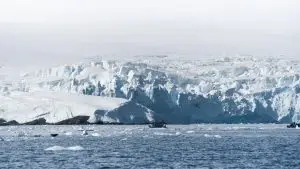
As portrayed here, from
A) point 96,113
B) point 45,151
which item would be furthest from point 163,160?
point 96,113

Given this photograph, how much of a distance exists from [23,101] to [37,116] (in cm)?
875

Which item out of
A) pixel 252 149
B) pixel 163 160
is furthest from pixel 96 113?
pixel 163 160

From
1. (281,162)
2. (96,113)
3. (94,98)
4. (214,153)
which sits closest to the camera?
(281,162)

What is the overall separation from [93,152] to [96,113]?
11955 cm

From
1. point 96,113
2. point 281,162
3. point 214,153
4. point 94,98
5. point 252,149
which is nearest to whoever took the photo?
point 281,162

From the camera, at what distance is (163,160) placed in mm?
52156

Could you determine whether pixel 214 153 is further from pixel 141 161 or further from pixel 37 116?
pixel 37 116

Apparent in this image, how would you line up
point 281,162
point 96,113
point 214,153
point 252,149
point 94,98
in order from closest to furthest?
1. point 281,162
2. point 214,153
3. point 252,149
4. point 96,113
5. point 94,98

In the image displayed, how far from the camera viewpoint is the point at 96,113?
180375mm

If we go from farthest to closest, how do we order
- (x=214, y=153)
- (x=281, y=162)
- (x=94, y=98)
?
1. (x=94, y=98)
2. (x=214, y=153)
3. (x=281, y=162)

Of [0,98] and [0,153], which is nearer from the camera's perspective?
[0,153]

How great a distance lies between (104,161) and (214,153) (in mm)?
13238

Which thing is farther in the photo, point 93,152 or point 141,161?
point 93,152

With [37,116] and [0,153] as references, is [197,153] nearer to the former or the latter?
[0,153]
